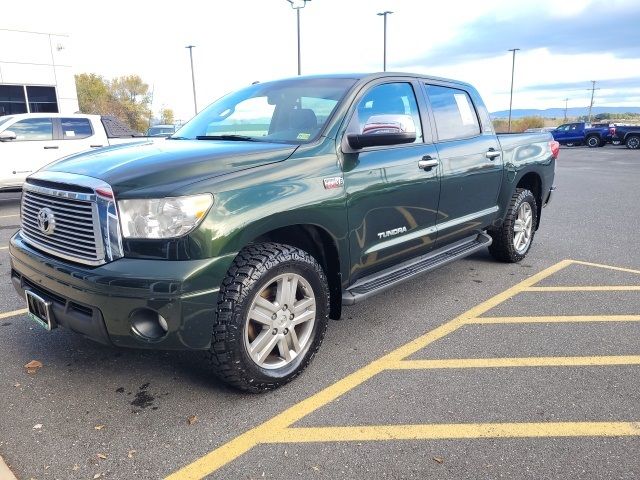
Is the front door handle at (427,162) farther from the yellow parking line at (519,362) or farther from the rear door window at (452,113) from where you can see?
the yellow parking line at (519,362)

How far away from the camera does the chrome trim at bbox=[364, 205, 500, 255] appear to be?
3582 millimetres

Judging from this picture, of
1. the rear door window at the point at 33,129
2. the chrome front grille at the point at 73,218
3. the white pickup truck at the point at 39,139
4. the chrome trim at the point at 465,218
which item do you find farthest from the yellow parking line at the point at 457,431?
the rear door window at the point at 33,129

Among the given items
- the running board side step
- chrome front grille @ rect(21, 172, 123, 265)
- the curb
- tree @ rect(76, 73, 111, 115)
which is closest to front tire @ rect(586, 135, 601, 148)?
the running board side step

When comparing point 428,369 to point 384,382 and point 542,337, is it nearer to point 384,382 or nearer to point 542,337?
point 384,382

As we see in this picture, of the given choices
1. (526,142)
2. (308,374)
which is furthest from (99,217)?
(526,142)

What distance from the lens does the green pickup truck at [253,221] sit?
254cm

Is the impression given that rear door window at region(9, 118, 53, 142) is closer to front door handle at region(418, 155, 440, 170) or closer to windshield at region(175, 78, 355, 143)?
windshield at region(175, 78, 355, 143)

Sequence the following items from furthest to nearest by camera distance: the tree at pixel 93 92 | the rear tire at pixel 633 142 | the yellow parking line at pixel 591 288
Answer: the tree at pixel 93 92
the rear tire at pixel 633 142
the yellow parking line at pixel 591 288

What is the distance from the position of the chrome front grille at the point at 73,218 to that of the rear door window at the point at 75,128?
26.3 feet

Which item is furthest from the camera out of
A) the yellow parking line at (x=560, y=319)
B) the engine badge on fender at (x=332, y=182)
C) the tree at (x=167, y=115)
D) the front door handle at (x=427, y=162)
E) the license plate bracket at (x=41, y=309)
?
the tree at (x=167, y=115)

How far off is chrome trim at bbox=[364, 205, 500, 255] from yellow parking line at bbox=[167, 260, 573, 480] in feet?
2.31

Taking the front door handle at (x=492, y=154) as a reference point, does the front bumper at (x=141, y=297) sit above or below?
below

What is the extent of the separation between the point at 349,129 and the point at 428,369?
63.4 inches

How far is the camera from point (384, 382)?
10.2ft
